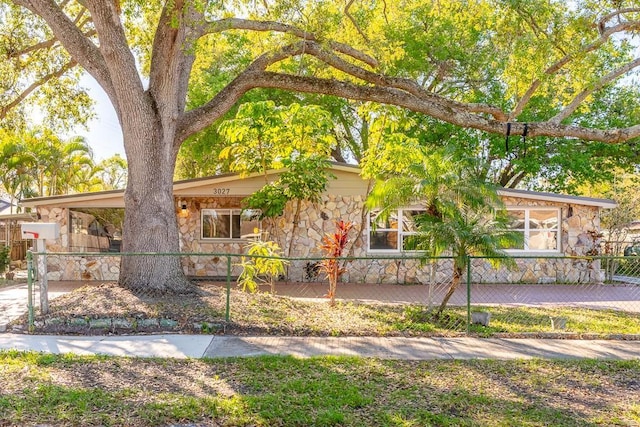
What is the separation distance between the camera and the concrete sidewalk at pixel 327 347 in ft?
19.4

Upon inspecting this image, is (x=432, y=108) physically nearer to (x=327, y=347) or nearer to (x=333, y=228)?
(x=327, y=347)

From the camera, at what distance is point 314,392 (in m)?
4.52

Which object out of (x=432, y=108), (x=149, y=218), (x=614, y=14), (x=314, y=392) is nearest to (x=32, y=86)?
(x=149, y=218)

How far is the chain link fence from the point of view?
7023 mm

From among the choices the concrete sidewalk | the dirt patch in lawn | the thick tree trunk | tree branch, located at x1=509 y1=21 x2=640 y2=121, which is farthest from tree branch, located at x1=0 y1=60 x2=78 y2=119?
tree branch, located at x1=509 y1=21 x2=640 y2=121

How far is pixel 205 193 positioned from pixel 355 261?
4.66 m

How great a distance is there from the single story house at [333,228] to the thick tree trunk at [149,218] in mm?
4436

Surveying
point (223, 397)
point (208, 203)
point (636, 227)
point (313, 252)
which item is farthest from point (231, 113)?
point (636, 227)

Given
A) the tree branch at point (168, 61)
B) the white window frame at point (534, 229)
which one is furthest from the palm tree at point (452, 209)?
the white window frame at point (534, 229)

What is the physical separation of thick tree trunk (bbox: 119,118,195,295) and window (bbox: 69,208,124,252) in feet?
23.4

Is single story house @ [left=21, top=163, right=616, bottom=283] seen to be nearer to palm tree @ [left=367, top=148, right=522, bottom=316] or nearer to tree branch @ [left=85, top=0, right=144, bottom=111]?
tree branch @ [left=85, top=0, right=144, bottom=111]

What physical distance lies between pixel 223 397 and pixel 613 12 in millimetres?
9655

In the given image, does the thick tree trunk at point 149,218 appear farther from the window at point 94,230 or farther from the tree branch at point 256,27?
the window at point 94,230

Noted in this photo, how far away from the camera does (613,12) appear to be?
8.96 metres
